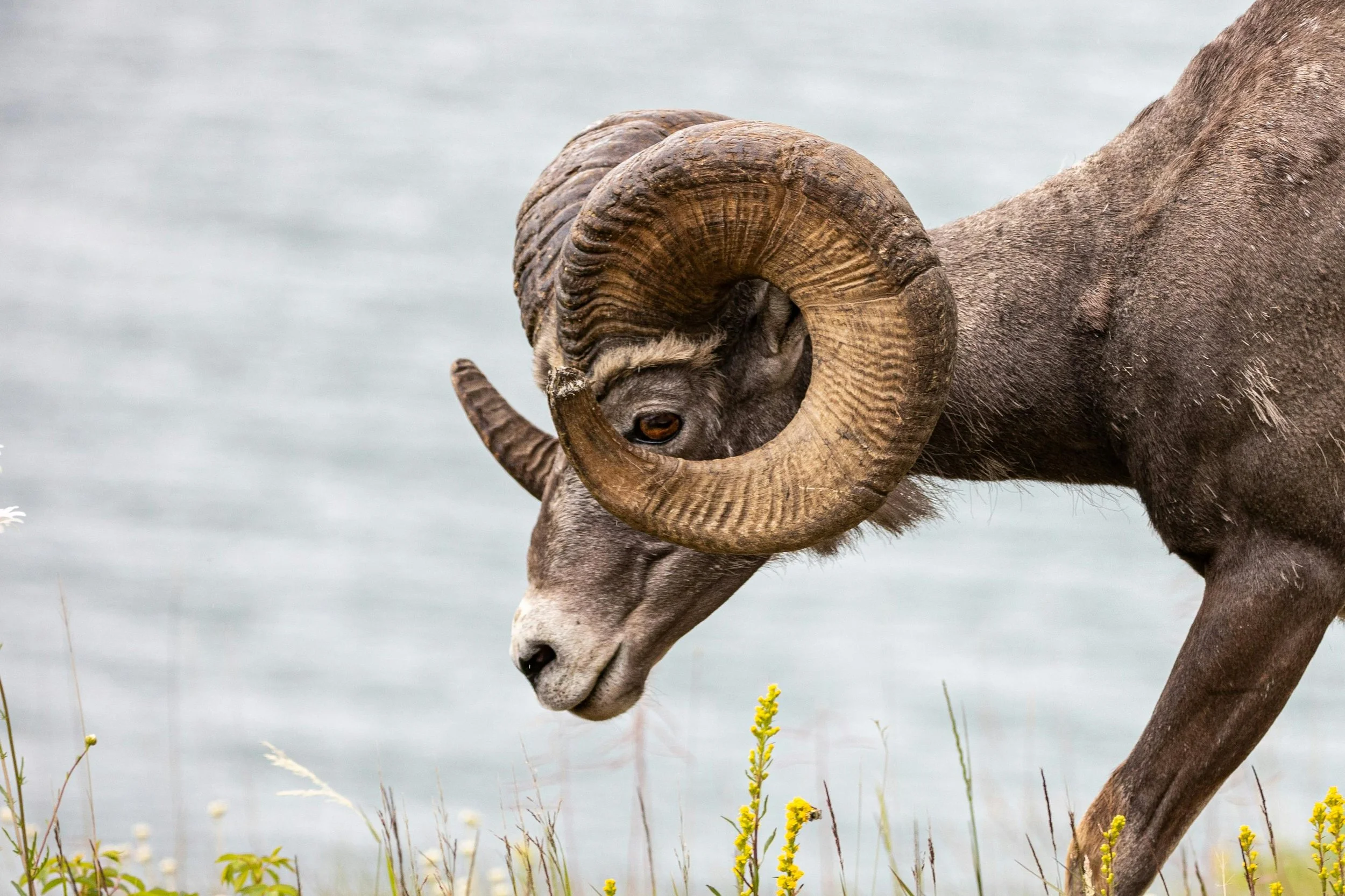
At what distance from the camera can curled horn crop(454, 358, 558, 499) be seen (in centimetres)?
704

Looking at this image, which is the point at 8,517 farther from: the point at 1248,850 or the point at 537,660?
the point at 1248,850

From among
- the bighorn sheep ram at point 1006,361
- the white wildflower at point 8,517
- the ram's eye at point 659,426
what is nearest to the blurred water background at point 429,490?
the bighorn sheep ram at point 1006,361

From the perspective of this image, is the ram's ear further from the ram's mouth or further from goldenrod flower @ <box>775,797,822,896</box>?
goldenrod flower @ <box>775,797,822,896</box>

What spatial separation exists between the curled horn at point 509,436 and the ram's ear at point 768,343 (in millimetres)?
919

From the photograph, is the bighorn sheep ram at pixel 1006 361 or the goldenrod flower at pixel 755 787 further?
the bighorn sheep ram at pixel 1006 361

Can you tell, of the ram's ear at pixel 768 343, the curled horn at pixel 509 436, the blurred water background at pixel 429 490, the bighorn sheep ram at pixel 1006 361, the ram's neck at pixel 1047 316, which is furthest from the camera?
the blurred water background at pixel 429 490

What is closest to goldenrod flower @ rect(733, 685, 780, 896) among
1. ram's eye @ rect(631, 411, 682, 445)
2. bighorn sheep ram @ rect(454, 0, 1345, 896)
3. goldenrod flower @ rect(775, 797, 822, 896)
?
goldenrod flower @ rect(775, 797, 822, 896)

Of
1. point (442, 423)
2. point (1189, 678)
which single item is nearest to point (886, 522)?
point (1189, 678)

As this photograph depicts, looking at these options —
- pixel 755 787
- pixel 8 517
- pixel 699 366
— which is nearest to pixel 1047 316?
pixel 699 366

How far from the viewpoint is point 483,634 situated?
32188 millimetres

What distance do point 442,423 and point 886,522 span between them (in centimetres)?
3570

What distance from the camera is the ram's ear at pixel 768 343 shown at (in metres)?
6.24

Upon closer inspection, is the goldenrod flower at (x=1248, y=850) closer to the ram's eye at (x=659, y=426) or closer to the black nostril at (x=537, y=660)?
the ram's eye at (x=659, y=426)

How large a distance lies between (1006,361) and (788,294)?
80 centimetres
